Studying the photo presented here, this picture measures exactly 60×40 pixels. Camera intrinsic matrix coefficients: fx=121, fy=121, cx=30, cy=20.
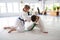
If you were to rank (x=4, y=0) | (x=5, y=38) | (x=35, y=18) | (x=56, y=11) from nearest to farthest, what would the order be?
(x=5, y=38) → (x=35, y=18) → (x=56, y=11) → (x=4, y=0)

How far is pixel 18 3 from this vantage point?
499 inches

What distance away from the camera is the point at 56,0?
43.6ft

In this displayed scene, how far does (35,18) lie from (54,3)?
9.32 m

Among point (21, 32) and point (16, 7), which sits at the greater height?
point (16, 7)

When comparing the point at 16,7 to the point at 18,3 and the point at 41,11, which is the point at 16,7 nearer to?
the point at 18,3

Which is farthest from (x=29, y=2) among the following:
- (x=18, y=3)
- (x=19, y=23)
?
(x=19, y=23)

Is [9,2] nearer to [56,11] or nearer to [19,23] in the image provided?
[56,11]

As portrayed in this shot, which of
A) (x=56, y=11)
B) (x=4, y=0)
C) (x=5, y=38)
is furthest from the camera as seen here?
(x=4, y=0)

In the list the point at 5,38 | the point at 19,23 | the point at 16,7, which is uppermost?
the point at 16,7

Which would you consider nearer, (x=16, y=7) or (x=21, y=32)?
(x=21, y=32)

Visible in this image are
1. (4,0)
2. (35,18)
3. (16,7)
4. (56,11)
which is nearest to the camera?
(35,18)

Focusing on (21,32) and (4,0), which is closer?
(21,32)

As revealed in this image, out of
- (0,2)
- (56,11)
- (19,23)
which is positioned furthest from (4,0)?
(19,23)

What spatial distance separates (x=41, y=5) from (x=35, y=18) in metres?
9.06
